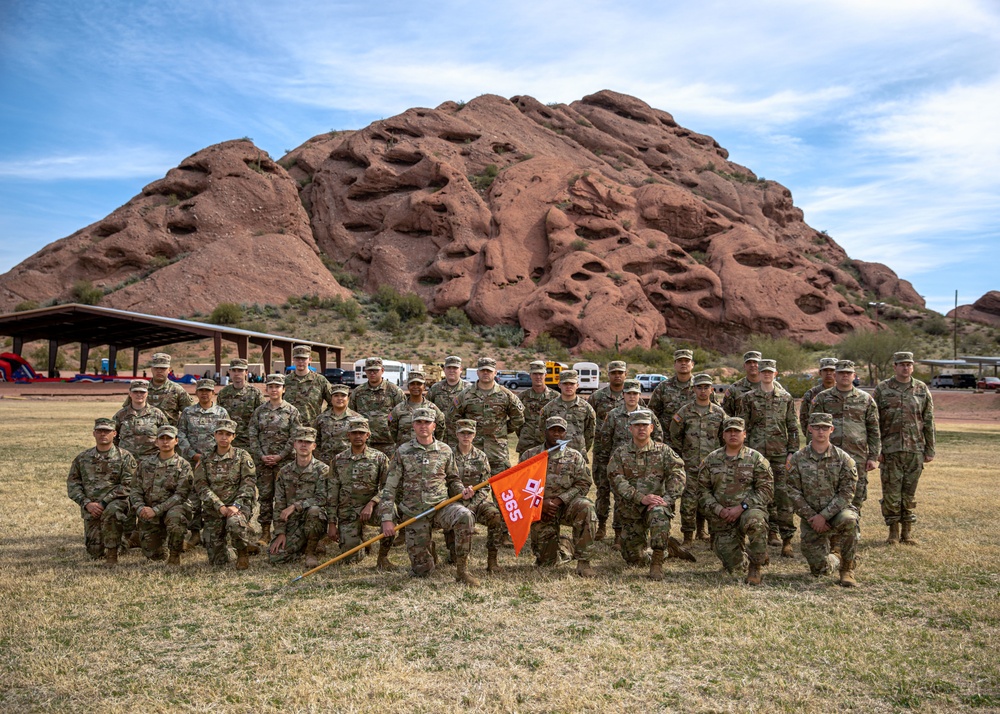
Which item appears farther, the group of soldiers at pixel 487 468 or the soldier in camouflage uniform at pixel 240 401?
the soldier in camouflage uniform at pixel 240 401

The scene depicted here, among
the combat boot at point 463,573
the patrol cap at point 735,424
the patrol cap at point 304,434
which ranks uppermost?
the patrol cap at point 735,424

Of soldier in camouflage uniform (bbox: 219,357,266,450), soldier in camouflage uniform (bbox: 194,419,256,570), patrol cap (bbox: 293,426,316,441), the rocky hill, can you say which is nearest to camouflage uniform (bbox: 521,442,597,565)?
patrol cap (bbox: 293,426,316,441)

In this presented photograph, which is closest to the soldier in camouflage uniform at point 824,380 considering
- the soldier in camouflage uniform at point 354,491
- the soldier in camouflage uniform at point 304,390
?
the soldier in camouflage uniform at point 354,491

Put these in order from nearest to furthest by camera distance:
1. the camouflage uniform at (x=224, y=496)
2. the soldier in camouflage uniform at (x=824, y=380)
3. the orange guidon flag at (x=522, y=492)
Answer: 1. the orange guidon flag at (x=522, y=492)
2. the camouflage uniform at (x=224, y=496)
3. the soldier in camouflage uniform at (x=824, y=380)

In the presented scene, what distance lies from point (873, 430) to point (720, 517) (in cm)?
259

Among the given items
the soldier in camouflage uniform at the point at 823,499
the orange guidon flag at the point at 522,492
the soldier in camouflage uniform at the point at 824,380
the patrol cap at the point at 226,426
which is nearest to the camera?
the soldier in camouflage uniform at the point at 823,499

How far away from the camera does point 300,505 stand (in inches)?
281

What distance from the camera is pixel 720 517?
6.62 m

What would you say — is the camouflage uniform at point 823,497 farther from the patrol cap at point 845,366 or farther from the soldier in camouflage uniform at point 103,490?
the soldier in camouflage uniform at point 103,490

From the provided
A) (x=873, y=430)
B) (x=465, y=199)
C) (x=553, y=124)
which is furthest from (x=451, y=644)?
(x=553, y=124)

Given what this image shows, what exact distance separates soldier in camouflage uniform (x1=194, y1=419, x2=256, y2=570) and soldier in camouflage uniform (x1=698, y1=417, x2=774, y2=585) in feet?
15.0

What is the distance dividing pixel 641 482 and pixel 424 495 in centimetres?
215

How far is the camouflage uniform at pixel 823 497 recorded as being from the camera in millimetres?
6480

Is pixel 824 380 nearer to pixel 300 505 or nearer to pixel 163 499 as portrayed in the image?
pixel 300 505
